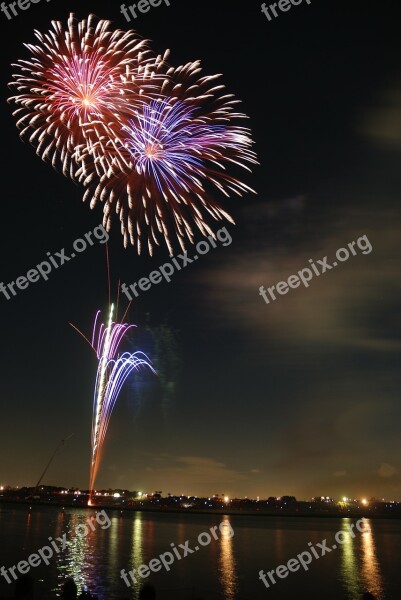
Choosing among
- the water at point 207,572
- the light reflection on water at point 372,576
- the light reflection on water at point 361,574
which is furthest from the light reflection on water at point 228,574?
the light reflection on water at point 372,576

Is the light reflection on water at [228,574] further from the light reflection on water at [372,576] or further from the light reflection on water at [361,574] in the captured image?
the light reflection on water at [372,576]

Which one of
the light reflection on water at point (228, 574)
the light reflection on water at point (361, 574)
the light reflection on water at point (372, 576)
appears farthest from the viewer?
the light reflection on water at point (361, 574)

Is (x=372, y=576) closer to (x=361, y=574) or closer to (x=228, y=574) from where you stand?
(x=361, y=574)

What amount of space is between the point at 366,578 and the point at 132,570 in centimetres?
2018

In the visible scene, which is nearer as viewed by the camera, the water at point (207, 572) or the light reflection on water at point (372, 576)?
the water at point (207, 572)

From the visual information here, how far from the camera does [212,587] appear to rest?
38438mm

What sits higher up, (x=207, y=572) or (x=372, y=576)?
(x=207, y=572)

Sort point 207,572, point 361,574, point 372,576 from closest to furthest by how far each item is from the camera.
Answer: point 207,572
point 372,576
point 361,574

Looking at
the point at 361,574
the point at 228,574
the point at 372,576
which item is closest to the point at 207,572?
the point at 228,574

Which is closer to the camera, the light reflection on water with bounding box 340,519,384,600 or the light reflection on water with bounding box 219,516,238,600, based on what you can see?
the light reflection on water with bounding box 219,516,238,600

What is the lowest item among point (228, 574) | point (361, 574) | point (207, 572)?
point (361, 574)

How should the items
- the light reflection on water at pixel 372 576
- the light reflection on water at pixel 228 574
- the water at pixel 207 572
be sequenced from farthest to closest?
the light reflection on water at pixel 372 576
the light reflection on water at pixel 228 574
the water at pixel 207 572

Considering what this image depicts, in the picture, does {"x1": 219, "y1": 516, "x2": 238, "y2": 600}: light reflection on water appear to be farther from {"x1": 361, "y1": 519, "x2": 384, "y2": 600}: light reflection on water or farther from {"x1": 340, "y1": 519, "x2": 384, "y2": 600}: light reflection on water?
{"x1": 361, "y1": 519, "x2": 384, "y2": 600}: light reflection on water

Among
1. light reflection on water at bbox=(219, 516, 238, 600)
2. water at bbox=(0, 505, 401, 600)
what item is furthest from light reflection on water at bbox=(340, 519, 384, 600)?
light reflection on water at bbox=(219, 516, 238, 600)
